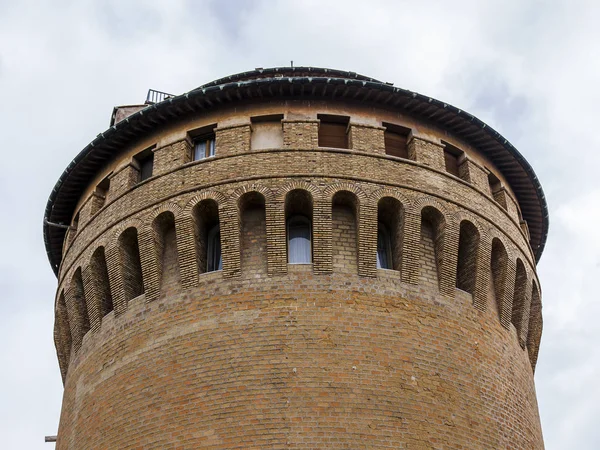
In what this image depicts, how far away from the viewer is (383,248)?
18250mm

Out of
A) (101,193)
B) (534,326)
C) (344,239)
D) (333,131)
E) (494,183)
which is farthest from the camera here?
(494,183)

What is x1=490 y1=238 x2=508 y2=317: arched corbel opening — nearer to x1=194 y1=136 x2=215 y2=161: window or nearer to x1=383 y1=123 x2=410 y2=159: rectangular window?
x1=383 y1=123 x2=410 y2=159: rectangular window

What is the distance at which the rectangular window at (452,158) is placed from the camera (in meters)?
20.3

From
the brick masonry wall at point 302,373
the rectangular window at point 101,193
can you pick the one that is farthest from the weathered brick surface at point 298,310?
the rectangular window at point 101,193

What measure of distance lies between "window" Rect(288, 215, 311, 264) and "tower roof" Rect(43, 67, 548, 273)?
3.41 m

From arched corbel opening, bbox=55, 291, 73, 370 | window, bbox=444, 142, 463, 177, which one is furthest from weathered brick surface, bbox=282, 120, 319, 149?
arched corbel opening, bbox=55, 291, 73, 370

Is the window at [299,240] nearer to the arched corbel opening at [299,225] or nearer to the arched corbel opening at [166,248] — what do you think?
the arched corbel opening at [299,225]

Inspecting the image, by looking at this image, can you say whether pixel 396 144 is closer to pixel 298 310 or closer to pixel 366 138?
pixel 366 138

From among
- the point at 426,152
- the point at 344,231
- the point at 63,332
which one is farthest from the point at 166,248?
the point at 426,152

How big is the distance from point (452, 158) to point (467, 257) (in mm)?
3168

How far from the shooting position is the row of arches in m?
17.3

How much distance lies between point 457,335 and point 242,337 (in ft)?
15.5

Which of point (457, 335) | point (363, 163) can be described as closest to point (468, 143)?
point (363, 163)

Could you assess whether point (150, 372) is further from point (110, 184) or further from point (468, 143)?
point (468, 143)
